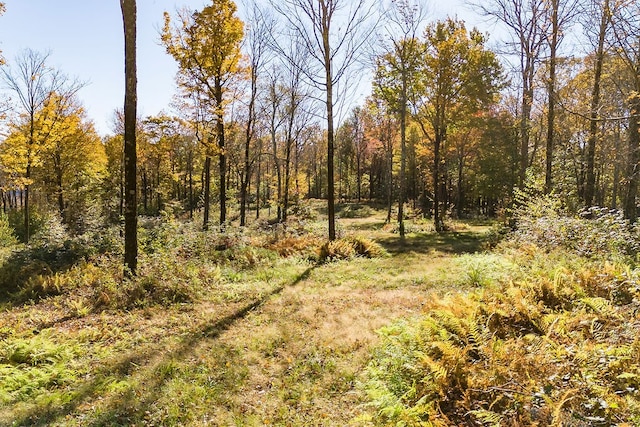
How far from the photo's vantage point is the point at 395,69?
2061cm

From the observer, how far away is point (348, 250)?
41.1 ft

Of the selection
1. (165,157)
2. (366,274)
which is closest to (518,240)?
(366,274)

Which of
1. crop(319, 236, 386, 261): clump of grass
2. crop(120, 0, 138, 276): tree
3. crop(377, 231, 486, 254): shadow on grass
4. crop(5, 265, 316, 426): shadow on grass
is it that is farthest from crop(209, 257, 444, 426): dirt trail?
crop(377, 231, 486, 254): shadow on grass

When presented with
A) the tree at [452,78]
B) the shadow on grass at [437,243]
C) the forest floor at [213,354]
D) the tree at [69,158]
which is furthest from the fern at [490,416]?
the tree at [69,158]

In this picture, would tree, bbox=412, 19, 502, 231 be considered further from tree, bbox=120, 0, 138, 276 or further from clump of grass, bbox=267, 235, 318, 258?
tree, bbox=120, 0, 138, 276

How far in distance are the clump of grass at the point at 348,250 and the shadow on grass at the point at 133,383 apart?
19.2 ft

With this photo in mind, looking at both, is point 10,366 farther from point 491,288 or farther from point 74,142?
point 74,142

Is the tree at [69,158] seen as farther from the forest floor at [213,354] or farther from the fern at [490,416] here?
the fern at [490,416]

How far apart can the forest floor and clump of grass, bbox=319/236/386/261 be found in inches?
100

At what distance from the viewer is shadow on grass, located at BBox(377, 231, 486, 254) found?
1388 cm

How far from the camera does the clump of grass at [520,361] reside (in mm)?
3180

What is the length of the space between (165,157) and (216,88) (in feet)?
92.0

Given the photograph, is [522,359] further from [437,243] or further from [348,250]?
[437,243]

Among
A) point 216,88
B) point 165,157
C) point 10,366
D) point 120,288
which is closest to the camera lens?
point 10,366
